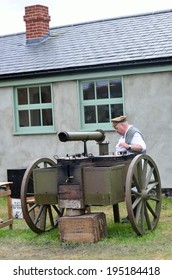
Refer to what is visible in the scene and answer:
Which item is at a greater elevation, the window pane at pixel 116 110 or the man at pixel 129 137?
the window pane at pixel 116 110

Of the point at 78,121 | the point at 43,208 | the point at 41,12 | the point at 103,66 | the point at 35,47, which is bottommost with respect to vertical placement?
the point at 43,208

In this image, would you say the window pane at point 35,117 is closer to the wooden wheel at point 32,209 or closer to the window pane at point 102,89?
the window pane at point 102,89

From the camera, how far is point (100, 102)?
42.9 ft

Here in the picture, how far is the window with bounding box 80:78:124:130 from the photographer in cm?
1289

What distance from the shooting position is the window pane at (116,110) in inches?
508

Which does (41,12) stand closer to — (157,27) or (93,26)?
(93,26)

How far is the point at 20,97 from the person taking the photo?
561 inches

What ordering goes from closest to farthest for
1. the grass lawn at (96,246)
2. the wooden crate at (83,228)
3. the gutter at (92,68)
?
the grass lawn at (96,246), the wooden crate at (83,228), the gutter at (92,68)

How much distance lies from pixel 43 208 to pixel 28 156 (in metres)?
5.46

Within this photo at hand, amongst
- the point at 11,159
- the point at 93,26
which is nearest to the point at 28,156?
the point at 11,159

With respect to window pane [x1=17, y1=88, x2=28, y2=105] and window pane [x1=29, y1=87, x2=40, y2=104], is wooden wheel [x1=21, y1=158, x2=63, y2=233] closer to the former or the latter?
window pane [x1=29, y1=87, x2=40, y2=104]

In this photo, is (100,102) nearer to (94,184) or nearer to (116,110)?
(116,110)

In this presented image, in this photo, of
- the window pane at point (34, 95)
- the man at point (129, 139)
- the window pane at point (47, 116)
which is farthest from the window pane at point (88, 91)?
the man at point (129, 139)

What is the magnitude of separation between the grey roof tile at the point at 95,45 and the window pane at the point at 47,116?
3.35 ft
